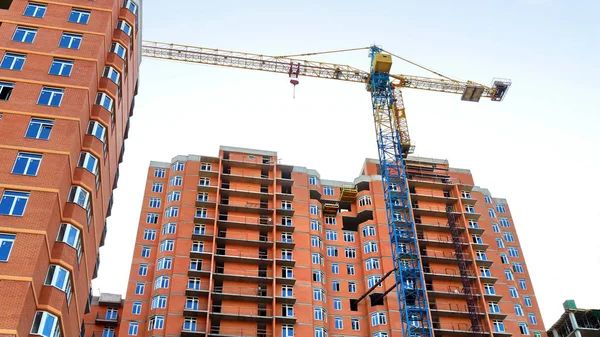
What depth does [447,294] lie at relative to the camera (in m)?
74.9

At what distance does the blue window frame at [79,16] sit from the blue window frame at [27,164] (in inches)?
514

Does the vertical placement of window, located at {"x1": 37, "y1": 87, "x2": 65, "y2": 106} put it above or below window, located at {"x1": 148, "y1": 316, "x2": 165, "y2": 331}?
above

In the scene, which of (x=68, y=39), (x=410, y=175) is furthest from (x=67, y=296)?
(x=410, y=175)

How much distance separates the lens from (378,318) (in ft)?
237

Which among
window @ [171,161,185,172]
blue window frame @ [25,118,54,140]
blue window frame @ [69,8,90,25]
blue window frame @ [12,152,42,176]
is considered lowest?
blue window frame @ [12,152,42,176]

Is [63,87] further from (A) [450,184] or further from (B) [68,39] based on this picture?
(A) [450,184]

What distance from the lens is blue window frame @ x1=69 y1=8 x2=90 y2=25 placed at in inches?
1833

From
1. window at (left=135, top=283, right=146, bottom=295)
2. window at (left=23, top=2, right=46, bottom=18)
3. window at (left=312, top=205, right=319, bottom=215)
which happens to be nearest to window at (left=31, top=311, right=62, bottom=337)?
window at (left=23, top=2, right=46, bottom=18)

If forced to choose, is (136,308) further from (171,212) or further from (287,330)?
(287,330)

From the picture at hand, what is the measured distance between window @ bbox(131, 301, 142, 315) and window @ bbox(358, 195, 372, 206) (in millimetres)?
32005

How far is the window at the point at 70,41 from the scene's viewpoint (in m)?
44.8

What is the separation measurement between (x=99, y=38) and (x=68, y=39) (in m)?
2.17

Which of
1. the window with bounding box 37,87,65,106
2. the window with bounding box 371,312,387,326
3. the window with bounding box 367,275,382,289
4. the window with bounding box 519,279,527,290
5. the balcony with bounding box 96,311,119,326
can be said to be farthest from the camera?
the window with bounding box 519,279,527,290

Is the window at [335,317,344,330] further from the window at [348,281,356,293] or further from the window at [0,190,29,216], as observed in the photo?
the window at [0,190,29,216]
